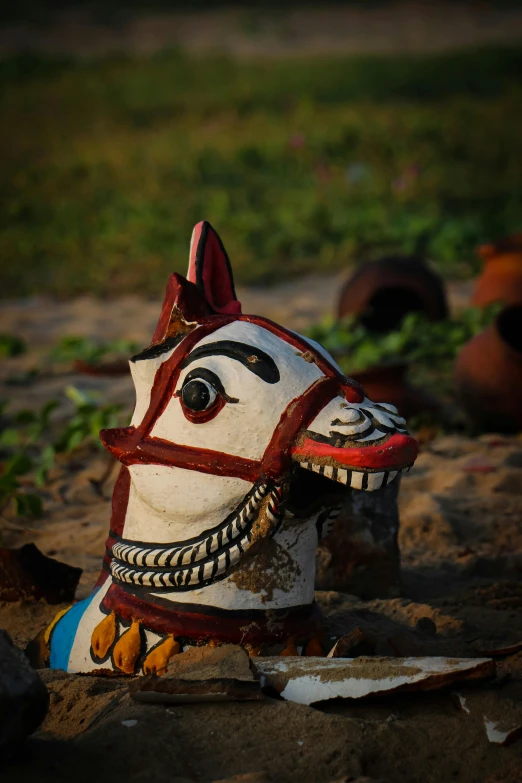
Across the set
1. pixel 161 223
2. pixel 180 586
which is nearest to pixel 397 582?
pixel 180 586

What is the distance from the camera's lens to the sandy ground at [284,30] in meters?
18.9

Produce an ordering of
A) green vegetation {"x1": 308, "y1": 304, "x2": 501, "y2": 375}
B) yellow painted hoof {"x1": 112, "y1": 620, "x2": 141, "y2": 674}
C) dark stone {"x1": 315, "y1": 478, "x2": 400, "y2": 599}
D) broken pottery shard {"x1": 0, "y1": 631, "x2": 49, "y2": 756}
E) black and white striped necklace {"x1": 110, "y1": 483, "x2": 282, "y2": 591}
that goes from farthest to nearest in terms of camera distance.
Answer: green vegetation {"x1": 308, "y1": 304, "x2": 501, "y2": 375} < dark stone {"x1": 315, "y1": 478, "x2": 400, "y2": 599} < yellow painted hoof {"x1": 112, "y1": 620, "x2": 141, "y2": 674} < black and white striped necklace {"x1": 110, "y1": 483, "x2": 282, "y2": 591} < broken pottery shard {"x1": 0, "y1": 631, "x2": 49, "y2": 756}

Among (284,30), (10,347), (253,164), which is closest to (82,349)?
(10,347)

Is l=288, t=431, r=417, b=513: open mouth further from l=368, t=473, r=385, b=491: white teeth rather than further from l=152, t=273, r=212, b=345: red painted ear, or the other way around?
l=152, t=273, r=212, b=345: red painted ear

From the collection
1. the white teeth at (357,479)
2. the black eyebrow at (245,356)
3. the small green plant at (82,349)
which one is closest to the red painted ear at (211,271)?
the black eyebrow at (245,356)

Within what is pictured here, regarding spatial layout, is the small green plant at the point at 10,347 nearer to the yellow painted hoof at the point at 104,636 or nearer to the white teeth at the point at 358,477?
the yellow painted hoof at the point at 104,636

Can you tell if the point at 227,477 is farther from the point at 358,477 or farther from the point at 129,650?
the point at 129,650

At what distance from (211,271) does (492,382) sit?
2.78 m

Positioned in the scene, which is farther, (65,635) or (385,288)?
(385,288)

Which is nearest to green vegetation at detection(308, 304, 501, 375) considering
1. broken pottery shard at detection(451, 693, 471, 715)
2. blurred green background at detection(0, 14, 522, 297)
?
blurred green background at detection(0, 14, 522, 297)

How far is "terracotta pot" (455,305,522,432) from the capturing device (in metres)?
5.17

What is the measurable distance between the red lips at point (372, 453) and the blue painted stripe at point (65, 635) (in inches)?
30.5

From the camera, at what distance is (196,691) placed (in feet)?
7.35

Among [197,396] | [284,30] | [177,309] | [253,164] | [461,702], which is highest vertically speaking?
[284,30]
